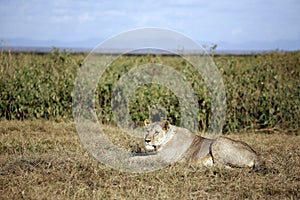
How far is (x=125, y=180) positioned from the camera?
22.0ft

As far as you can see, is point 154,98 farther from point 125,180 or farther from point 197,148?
point 125,180

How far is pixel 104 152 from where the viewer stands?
28.0 feet

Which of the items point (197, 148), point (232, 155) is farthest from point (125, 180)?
point (232, 155)

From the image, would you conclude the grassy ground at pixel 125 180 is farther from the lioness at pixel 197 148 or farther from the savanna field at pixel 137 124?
the lioness at pixel 197 148

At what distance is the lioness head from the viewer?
7.97 metres

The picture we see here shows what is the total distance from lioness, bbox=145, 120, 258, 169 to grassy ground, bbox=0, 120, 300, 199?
254mm

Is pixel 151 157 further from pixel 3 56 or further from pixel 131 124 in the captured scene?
pixel 3 56

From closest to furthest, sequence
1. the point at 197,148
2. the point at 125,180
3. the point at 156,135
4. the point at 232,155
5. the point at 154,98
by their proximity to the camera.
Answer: the point at 125,180 → the point at 232,155 → the point at 197,148 → the point at 156,135 → the point at 154,98

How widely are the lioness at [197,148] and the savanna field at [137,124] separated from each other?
0.74 ft

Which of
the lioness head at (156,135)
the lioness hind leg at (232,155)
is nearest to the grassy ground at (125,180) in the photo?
the lioness hind leg at (232,155)

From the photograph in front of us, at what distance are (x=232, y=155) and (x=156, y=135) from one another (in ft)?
4.37

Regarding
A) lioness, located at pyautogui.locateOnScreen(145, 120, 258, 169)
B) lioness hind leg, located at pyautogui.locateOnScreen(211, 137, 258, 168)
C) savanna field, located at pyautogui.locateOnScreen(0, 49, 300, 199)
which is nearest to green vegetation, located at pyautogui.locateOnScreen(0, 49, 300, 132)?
savanna field, located at pyautogui.locateOnScreen(0, 49, 300, 199)

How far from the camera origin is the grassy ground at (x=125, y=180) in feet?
20.1

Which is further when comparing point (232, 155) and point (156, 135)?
point (156, 135)
